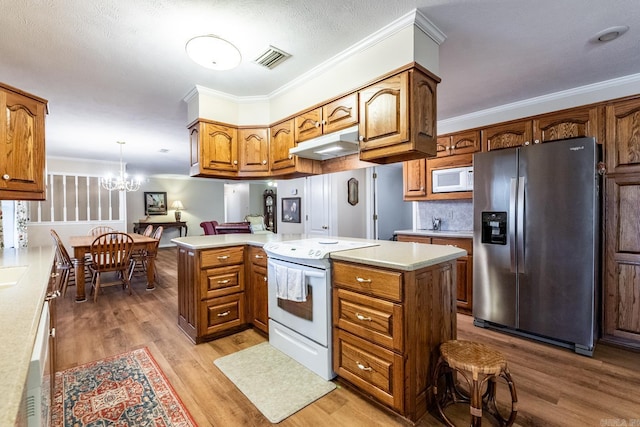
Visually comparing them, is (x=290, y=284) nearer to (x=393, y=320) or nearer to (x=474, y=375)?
(x=393, y=320)

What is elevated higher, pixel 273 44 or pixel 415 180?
pixel 273 44

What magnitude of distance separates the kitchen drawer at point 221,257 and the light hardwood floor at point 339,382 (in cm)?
70

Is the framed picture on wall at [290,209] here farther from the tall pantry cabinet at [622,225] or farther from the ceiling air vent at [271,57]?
the tall pantry cabinet at [622,225]

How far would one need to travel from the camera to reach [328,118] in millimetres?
2516

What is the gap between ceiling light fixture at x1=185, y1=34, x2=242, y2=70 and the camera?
6.48ft

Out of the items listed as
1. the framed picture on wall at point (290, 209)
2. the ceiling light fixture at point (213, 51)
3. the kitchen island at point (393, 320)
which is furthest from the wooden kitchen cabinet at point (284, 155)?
the framed picture on wall at point (290, 209)

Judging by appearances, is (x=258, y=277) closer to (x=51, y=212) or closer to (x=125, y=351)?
(x=125, y=351)

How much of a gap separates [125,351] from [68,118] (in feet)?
10.2

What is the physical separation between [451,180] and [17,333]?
12.4 ft

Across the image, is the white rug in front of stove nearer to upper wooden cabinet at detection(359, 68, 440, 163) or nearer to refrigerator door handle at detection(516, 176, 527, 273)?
upper wooden cabinet at detection(359, 68, 440, 163)

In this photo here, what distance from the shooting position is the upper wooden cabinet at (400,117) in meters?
1.94

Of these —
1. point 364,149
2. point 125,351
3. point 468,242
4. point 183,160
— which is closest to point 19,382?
point 364,149

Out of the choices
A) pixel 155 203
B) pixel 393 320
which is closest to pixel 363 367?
pixel 393 320

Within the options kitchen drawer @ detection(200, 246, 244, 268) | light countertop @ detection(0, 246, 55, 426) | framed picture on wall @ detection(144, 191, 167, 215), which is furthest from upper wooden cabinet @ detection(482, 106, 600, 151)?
framed picture on wall @ detection(144, 191, 167, 215)
